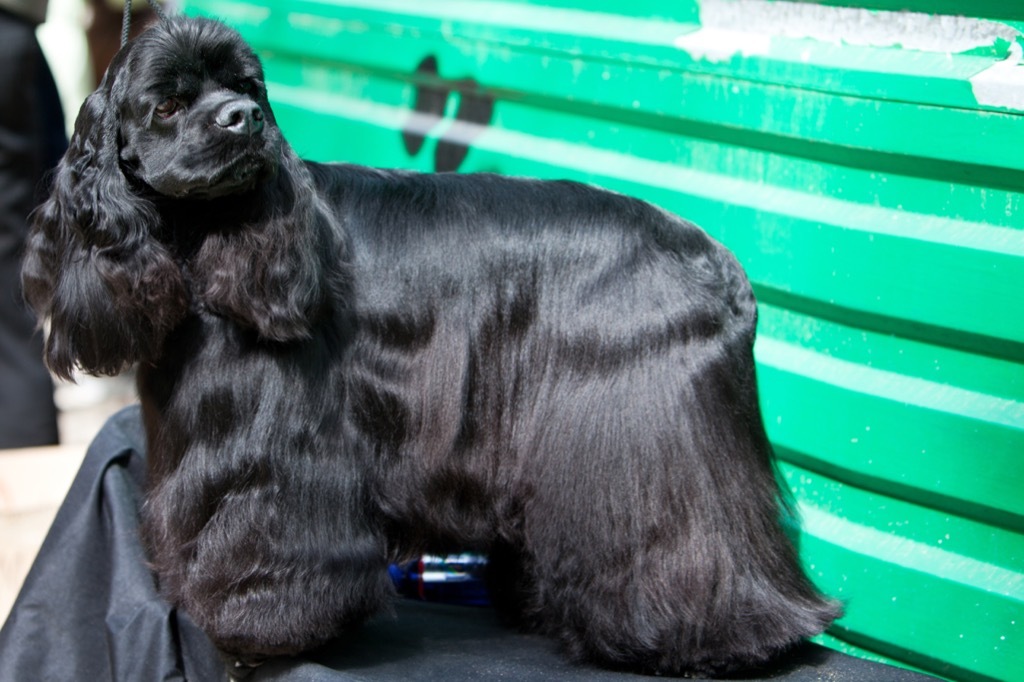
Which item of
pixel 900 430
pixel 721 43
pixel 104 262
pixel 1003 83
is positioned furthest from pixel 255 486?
pixel 1003 83

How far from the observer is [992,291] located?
256 cm

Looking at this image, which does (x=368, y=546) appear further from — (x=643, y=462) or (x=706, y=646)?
(x=706, y=646)

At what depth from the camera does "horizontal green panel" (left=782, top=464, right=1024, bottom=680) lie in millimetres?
2615

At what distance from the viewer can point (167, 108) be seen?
1990 millimetres

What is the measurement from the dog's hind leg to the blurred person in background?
2500 mm

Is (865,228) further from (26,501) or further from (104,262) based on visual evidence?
(26,501)

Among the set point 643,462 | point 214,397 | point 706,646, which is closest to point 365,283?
point 214,397

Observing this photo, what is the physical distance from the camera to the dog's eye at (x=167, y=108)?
1983 mm

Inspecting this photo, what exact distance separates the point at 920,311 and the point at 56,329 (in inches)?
81.5

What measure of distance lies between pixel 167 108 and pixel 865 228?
1.80 m

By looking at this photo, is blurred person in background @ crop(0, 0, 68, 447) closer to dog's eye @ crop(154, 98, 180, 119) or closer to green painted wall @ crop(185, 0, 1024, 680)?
green painted wall @ crop(185, 0, 1024, 680)

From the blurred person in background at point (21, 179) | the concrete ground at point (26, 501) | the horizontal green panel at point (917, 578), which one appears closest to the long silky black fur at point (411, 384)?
the horizontal green panel at point (917, 578)

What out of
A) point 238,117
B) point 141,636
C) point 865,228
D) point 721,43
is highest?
point 721,43

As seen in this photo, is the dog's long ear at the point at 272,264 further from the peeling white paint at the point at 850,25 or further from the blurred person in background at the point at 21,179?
the blurred person in background at the point at 21,179
